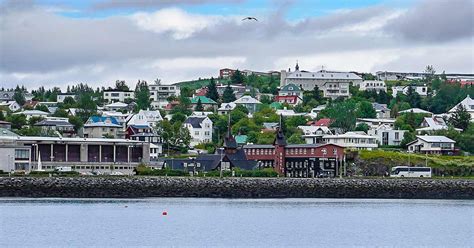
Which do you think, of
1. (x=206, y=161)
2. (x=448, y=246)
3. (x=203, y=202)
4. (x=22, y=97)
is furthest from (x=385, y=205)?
(x=22, y=97)

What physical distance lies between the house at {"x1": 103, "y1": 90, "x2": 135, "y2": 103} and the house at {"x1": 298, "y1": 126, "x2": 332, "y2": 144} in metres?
58.1

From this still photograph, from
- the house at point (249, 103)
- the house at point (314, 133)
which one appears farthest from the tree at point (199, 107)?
the house at point (314, 133)

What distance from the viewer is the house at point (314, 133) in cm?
11331

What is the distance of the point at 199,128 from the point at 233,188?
48956 millimetres

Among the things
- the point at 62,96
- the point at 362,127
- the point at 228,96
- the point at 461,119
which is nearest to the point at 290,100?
the point at 228,96

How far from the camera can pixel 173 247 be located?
44.9 meters

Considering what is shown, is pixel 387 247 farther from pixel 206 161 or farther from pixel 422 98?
pixel 422 98

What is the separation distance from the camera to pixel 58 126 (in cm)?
12069

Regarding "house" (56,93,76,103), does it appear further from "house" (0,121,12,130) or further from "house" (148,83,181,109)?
"house" (0,121,12,130)

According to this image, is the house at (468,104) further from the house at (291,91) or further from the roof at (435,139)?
the house at (291,91)

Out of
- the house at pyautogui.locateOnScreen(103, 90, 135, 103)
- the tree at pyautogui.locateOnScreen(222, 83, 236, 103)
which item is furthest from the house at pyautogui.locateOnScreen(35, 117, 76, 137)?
the house at pyautogui.locateOnScreen(103, 90, 135, 103)

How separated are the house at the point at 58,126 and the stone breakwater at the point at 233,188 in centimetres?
3895

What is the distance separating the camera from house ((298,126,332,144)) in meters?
113

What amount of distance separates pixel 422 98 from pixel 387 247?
116132 mm
